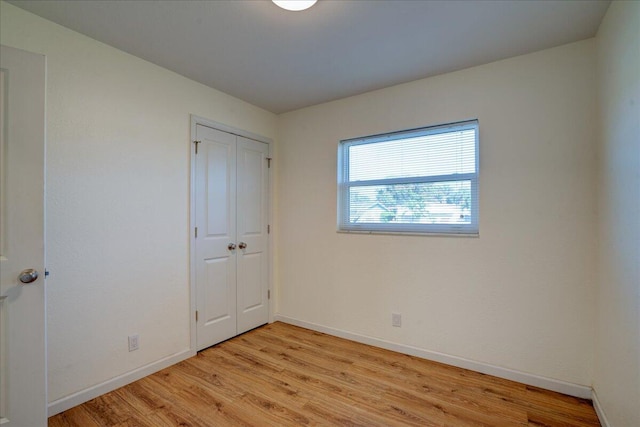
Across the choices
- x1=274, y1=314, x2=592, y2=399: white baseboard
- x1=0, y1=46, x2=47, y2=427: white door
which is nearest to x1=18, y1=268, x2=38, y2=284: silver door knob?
x1=0, y1=46, x2=47, y2=427: white door

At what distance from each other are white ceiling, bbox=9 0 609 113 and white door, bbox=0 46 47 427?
2.02 ft

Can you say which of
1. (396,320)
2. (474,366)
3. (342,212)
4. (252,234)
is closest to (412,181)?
(342,212)

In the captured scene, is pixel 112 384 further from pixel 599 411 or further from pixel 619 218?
pixel 619 218

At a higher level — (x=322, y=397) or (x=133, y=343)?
(x=133, y=343)

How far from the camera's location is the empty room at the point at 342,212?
1.65m

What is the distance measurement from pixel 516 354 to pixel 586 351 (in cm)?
42

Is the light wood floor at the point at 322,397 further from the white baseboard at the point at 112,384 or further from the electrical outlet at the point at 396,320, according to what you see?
the electrical outlet at the point at 396,320

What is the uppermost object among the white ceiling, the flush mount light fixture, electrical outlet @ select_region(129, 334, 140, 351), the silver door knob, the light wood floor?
the white ceiling

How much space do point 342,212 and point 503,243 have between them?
150cm

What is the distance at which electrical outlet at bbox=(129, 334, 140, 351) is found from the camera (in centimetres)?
229

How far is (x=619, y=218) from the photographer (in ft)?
5.46

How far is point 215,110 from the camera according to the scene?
9.63 feet

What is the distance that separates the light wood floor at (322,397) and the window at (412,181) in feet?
3.92

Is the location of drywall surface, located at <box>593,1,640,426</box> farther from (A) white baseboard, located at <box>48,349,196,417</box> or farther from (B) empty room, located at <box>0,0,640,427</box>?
(A) white baseboard, located at <box>48,349,196,417</box>
